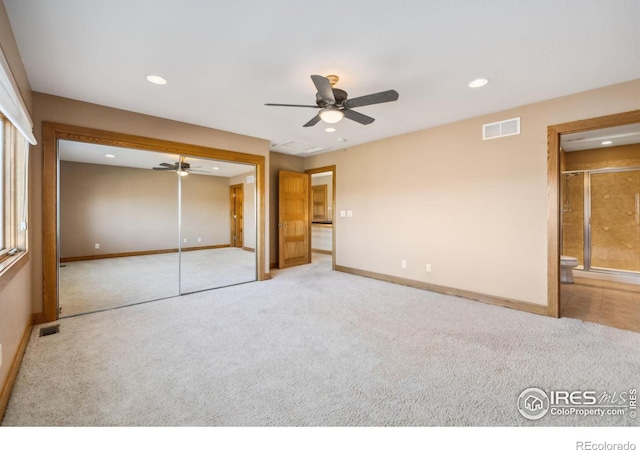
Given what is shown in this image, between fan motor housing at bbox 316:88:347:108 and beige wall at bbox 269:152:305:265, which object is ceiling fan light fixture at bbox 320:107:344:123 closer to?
fan motor housing at bbox 316:88:347:108

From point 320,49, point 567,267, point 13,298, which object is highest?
point 320,49

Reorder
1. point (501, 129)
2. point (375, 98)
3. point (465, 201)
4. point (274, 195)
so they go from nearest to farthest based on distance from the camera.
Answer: point (375, 98), point (501, 129), point (465, 201), point (274, 195)

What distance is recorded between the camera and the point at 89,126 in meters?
3.33

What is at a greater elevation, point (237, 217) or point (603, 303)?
point (237, 217)

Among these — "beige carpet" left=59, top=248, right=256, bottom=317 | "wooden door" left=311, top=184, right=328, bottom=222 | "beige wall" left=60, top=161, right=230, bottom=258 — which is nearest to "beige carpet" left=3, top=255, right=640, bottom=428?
"beige carpet" left=59, top=248, right=256, bottom=317

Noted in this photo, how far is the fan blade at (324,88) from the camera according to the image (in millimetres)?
2172

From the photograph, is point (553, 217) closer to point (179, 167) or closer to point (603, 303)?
point (603, 303)

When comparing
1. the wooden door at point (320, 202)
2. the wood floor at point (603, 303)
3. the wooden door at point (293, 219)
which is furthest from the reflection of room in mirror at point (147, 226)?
the wood floor at point (603, 303)

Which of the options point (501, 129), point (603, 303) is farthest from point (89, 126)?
point (603, 303)

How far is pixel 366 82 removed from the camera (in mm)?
2795

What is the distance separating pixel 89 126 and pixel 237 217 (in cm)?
258

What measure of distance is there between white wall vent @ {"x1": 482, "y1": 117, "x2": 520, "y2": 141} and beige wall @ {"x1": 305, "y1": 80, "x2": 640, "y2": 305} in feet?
0.21

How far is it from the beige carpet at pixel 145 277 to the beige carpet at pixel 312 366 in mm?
568

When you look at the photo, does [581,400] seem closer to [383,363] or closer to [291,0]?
[383,363]
